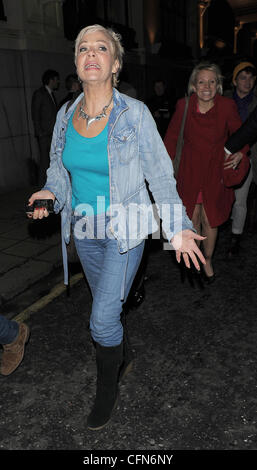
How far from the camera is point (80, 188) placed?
2.36 m

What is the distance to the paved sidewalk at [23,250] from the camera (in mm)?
4579

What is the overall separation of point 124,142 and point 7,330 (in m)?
1.66

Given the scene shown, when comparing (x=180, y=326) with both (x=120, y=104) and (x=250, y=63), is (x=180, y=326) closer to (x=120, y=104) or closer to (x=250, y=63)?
(x=120, y=104)

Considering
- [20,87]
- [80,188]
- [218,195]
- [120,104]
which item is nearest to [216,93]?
[218,195]

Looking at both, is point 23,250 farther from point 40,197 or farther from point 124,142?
point 124,142

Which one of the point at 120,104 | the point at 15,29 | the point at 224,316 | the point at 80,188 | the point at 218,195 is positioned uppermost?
the point at 15,29

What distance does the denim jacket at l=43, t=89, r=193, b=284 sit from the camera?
2221 mm

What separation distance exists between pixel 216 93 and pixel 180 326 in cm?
225

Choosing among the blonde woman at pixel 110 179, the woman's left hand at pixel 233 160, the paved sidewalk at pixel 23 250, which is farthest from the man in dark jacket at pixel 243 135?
the paved sidewalk at pixel 23 250

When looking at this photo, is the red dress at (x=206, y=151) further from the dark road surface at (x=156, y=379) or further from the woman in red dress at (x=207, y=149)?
the dark road surface at (x=156, y=379)

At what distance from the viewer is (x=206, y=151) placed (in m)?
4.10

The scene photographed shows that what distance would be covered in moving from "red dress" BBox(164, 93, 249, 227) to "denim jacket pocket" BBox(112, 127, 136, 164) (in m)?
1.98

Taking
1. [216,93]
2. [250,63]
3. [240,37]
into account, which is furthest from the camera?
[240,37]

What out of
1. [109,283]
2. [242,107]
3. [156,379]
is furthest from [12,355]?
[242,107]
